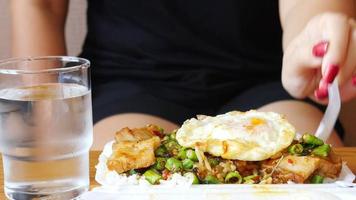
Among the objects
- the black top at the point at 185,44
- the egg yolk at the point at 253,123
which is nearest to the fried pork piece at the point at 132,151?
the egg yolk at the point at 253,123

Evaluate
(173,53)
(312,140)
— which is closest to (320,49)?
(312,140)

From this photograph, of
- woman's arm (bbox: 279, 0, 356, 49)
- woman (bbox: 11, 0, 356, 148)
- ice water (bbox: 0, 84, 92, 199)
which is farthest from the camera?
woman (bbox: 11, 0, 356, 148)

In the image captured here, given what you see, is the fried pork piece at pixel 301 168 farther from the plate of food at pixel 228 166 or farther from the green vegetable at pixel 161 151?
the green vegetable at pixel 161 151

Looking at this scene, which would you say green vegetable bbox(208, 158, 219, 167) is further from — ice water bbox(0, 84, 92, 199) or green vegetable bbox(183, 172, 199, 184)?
ice water bbox(0, 84, 92, 199)

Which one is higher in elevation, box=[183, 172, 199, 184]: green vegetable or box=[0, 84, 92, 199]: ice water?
box=[0, 84, 92, 199]: ice water

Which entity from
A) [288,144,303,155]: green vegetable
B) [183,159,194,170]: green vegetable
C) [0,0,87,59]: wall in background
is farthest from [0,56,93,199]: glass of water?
[0,0,87,59]: wall in background

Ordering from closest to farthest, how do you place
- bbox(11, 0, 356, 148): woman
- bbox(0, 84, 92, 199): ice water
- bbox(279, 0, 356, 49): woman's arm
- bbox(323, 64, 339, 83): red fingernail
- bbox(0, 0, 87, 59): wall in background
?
bbox(0, 84, 92, 199): ice water → bbox(323, 64, 339, 83): red fingernail → bbox(279, 0, 356, 49): woman's arm → bbox(11, 0, 356, 148): woman → bbox(0, 0, 87, 59): wall in background
